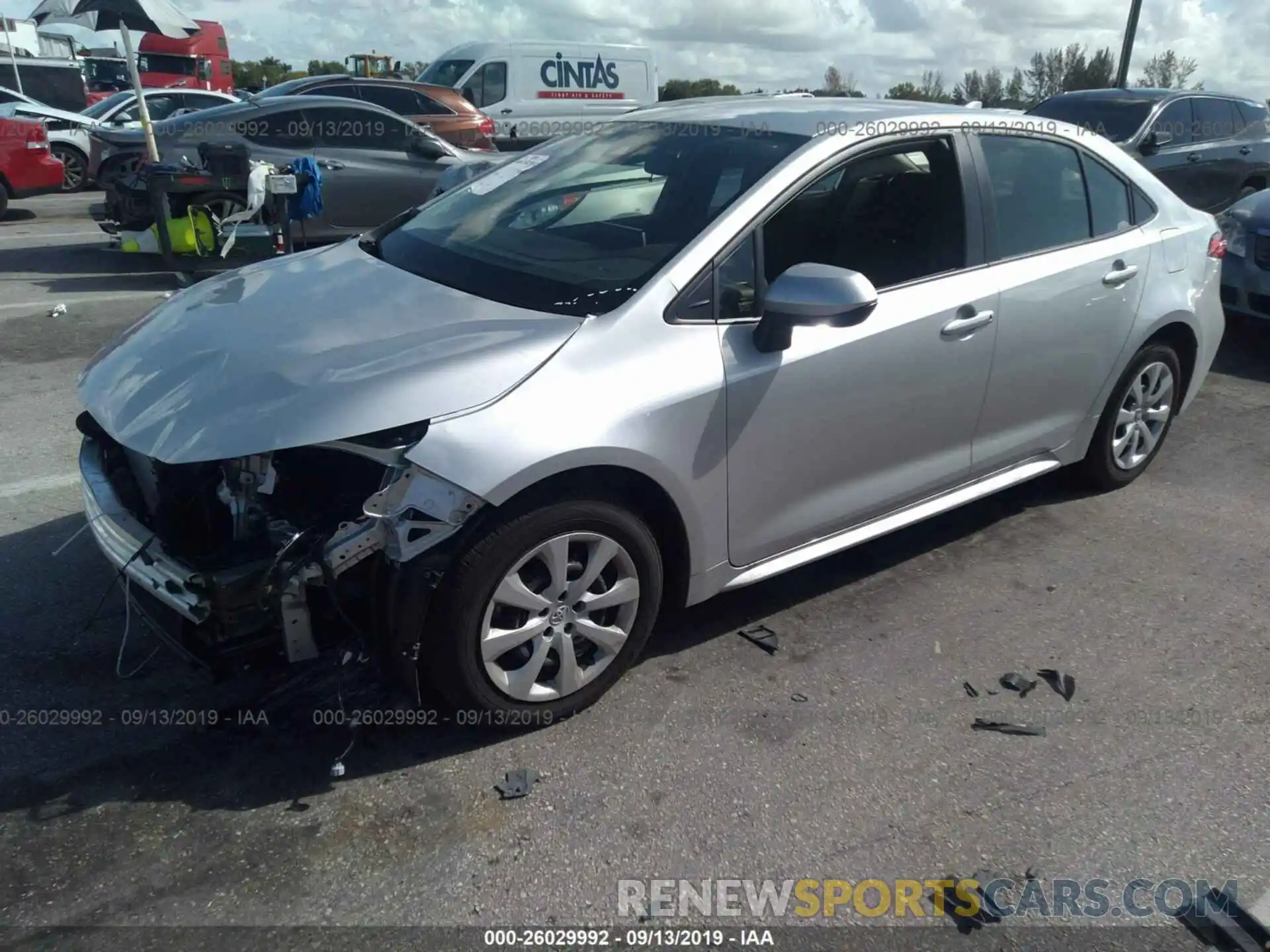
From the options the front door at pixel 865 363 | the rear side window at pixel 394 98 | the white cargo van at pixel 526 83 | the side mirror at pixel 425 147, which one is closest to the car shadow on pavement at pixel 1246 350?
the front door at pixel 865 363

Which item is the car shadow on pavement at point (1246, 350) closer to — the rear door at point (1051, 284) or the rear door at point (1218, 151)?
the rear door at point (1051, 284)

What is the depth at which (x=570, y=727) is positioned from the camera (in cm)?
312

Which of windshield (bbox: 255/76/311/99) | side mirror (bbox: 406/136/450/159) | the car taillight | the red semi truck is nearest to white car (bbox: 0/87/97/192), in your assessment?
the car taillight

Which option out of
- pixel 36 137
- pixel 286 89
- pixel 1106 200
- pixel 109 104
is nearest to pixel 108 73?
pixel 109 104

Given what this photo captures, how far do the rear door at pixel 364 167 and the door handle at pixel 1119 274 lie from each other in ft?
23.9

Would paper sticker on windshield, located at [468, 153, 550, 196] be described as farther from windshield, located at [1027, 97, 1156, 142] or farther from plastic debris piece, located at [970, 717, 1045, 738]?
windshield, located at [1027, 97, 1156, 142]

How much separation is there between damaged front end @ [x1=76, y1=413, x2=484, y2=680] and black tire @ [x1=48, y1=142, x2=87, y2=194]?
1514 centimetres

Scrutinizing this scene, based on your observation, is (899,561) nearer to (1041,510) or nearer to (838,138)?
(1041,510)

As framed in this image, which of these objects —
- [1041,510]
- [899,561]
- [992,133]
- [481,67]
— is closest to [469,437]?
[899,561]

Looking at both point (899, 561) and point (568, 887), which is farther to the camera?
point (899, 561)

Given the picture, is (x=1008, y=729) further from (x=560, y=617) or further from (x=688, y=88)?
(x=688, y=88)

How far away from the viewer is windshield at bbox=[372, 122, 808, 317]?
3.23m

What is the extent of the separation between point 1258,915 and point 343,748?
7.87 feet

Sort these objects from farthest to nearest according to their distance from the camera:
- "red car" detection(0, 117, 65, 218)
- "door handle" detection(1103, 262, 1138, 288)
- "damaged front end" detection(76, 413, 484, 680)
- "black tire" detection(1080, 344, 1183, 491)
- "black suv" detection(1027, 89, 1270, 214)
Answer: "red car" detection(0, 117, 65, 218)
"black suv" detection(1027, 89, 1270, 214)
"black tire" detection(1080, 344, 1183, 491)
"door handle" detection(1103, 262, 1138, 288)
"damaged front end" detection(76, 413, 484, 680)
